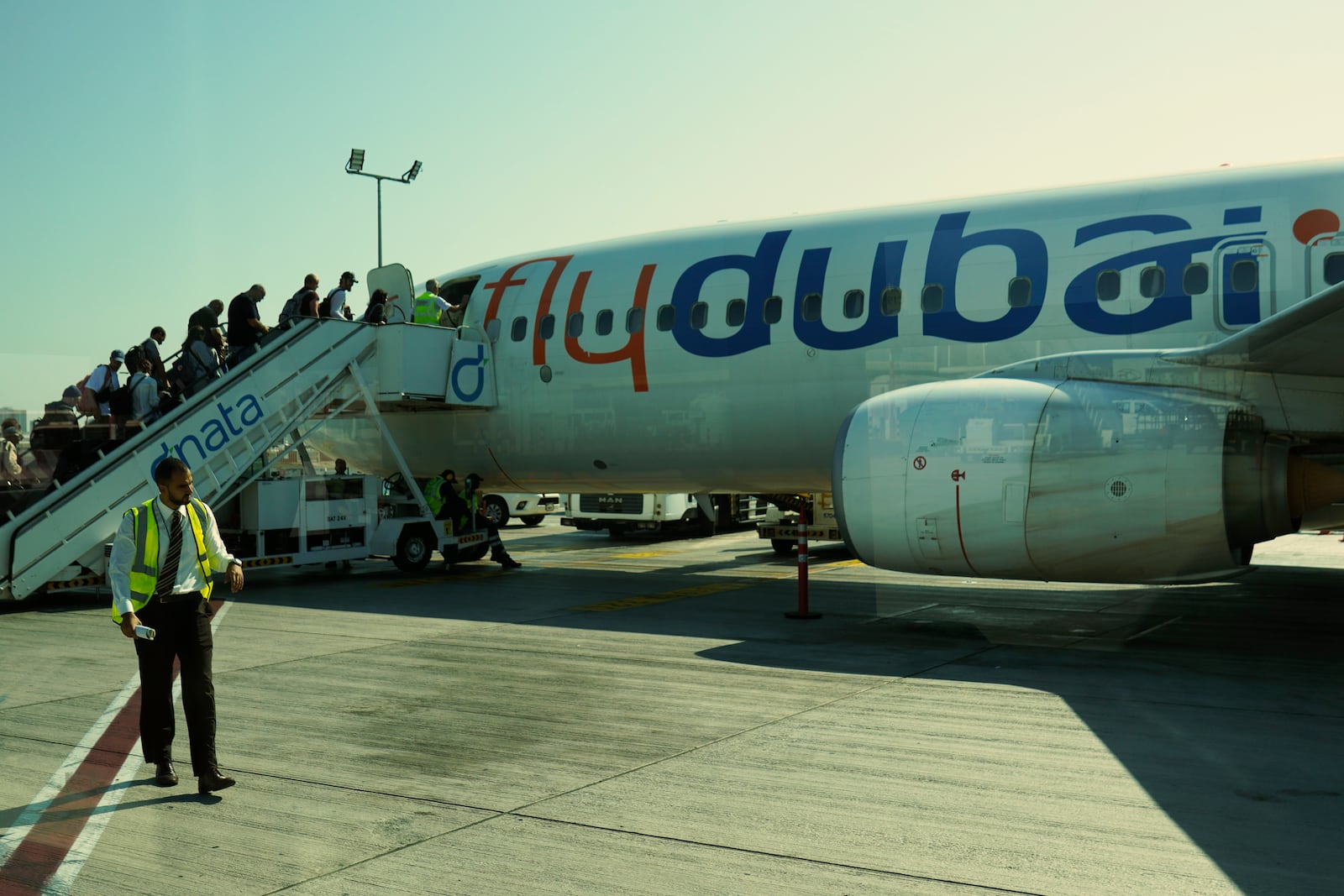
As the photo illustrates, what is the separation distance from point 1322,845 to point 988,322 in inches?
331

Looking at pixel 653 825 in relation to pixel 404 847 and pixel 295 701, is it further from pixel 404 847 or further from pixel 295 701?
pixel 295 701

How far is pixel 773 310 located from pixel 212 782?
9.81 m

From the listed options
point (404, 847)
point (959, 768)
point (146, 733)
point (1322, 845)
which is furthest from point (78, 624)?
point (1322, 845)

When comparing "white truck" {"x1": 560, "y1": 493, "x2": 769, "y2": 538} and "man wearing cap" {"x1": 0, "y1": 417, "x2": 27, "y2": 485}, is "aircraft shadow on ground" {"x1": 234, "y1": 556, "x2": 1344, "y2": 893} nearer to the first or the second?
"man wearing cap" {"x1": 0, "y1": 417, "x2": 27, "y2": 485}

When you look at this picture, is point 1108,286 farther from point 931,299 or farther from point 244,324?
point 244,324

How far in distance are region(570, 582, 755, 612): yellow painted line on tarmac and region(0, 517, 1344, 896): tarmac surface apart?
749mm

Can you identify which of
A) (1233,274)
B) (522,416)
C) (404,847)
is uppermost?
(1233,274)

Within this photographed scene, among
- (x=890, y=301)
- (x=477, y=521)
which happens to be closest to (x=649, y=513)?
(x=477, y=521)

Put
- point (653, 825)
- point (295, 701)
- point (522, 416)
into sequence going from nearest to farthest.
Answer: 1. point (653, 825)
2. point (295, 701)
3. point (522, 416)

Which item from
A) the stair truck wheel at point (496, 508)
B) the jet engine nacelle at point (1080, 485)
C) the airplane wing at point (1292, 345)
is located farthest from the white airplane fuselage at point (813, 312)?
the stair truck wheel at point (496, 508)

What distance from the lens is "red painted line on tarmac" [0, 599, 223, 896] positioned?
536 centimetres

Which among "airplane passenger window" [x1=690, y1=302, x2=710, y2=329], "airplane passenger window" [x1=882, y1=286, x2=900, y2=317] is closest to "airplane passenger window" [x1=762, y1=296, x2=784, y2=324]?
"airplane passenger window" [x1=690, y1=302, x2=710, y2=329]

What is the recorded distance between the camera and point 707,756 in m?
7.31

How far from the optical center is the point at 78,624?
13.9 meters
